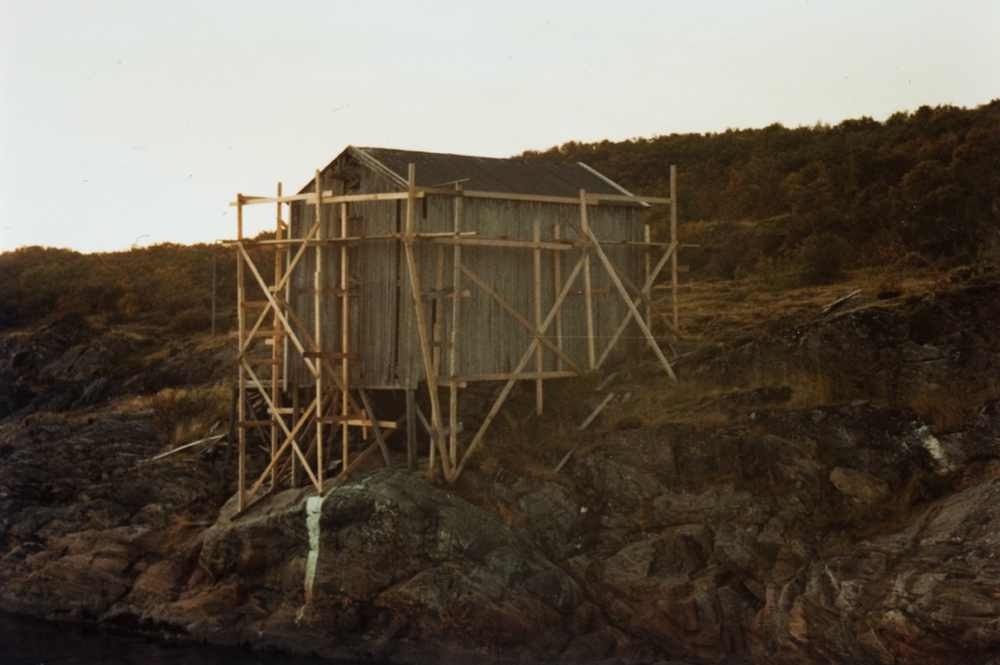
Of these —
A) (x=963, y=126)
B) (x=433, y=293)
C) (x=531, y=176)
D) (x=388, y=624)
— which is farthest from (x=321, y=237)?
(x=963, y=126)

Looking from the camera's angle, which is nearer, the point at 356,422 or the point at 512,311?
the point at 356,422

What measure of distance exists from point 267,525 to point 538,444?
601 centimetres

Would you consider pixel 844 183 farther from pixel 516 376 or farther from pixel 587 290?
pixel 516 376

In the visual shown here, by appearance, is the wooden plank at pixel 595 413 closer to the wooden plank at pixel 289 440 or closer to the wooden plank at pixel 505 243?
the wooden plank at pixel 505 243

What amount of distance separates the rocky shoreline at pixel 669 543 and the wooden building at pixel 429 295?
179cm

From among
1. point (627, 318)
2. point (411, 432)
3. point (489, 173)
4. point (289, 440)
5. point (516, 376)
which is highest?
point (489, 173)

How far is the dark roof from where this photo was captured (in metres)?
29.1

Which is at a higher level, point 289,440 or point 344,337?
point 344,337

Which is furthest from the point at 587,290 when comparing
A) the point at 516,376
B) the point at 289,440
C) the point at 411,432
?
the point at 289,440

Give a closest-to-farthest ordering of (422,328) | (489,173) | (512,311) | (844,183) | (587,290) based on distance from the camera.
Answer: (422,328) → (512,311) → (587,290) → (489,173) → (844,183)

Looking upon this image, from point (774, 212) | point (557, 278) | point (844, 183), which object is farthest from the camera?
point (774, 212)

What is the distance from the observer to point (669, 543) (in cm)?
2464

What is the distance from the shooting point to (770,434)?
Answer: 25.6 metres

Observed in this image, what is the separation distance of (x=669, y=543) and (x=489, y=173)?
33.8 feet
